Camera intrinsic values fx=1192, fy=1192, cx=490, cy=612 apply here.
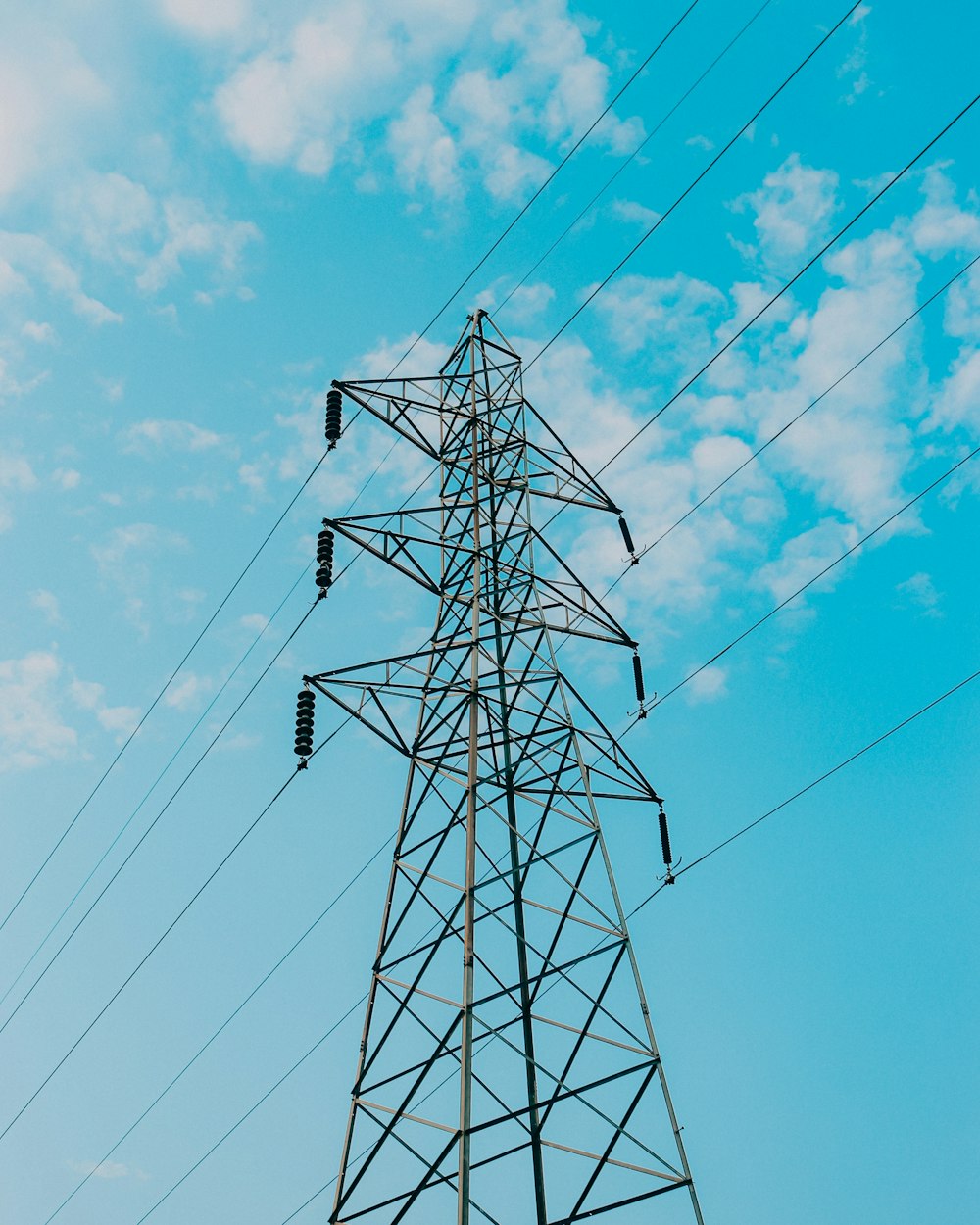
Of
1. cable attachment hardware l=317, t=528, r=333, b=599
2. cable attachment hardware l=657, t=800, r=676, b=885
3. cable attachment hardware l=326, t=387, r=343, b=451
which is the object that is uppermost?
cable attachment hardware l=326, t=387, r=343, b=451

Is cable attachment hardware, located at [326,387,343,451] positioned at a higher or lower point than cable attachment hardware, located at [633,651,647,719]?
higher

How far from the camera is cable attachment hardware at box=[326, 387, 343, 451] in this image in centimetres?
1941

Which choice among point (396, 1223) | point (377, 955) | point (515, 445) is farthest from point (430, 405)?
point (396, 1223)

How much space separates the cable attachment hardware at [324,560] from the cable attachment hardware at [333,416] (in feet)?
7.06

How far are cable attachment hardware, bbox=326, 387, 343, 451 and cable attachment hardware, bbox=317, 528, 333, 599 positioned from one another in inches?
84.7

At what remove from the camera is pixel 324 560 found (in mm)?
17812

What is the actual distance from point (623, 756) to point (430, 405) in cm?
685

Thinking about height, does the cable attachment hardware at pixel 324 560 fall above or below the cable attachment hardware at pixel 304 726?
above

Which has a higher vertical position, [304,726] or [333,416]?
[333,416]

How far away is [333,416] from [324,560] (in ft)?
9.61

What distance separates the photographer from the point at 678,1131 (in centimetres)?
1266

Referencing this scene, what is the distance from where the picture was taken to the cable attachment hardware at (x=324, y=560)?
17.8 meters

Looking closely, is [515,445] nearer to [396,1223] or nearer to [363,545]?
[363,545]

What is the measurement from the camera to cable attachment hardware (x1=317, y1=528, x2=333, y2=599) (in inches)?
701
